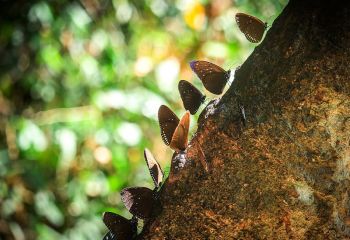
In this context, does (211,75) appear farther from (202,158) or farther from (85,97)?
(85,97)

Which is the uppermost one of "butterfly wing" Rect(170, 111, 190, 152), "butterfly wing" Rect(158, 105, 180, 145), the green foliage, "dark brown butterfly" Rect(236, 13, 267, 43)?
the green foliage

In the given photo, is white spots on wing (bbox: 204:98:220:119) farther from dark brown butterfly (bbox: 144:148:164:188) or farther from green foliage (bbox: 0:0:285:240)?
green foliage (bbox: 0:0:285:240)

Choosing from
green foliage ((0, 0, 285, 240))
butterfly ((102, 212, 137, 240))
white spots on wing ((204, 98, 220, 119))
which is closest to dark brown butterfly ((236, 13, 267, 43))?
white spots on wing ((204, 98, 220, 119))

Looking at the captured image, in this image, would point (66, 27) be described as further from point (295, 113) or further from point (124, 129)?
point (295, 113)

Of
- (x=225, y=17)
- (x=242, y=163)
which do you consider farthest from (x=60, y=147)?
(x=242, y=163)

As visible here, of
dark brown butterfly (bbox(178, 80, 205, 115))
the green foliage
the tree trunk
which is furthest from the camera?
the green foliage

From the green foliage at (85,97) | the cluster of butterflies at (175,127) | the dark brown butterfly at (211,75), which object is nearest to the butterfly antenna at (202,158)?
the cluster of butterflies at (175,127)

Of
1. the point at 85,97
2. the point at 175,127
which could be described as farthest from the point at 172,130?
the point at 85,97
